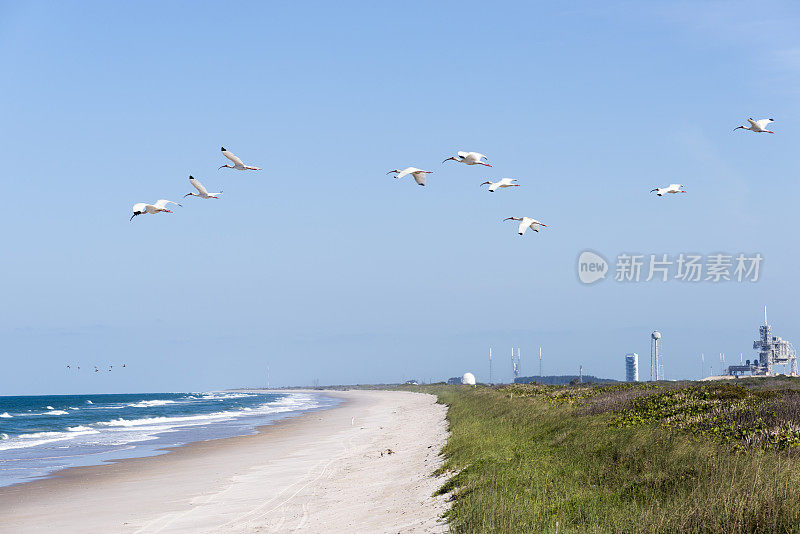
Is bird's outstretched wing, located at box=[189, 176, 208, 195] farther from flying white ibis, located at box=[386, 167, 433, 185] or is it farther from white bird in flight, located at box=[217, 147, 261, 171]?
flying white ibis, located at box=[386, 167, 433, 185]

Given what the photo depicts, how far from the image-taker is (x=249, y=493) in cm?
1938

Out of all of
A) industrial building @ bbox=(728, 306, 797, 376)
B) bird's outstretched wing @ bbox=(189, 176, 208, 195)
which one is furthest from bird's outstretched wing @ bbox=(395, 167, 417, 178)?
industrial building @ bbox=(728, 306, 797, 376)

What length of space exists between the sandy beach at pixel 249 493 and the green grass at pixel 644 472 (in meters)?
1.32

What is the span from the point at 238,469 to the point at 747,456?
1787cm

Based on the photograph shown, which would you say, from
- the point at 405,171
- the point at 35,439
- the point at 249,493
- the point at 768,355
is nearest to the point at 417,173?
the point at 405,171

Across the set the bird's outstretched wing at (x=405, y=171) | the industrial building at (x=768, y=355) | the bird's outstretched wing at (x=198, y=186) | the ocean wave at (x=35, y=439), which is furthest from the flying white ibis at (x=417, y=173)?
the industrial building at (x=768, y=355)

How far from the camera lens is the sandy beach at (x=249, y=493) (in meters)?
14.7

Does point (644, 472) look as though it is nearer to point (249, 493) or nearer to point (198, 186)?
point (249, 493)

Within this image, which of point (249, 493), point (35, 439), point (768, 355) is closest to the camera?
point (249, 493)

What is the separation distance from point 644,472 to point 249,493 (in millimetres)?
10838

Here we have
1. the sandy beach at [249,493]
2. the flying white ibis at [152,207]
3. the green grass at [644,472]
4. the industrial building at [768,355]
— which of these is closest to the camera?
the green grass at [644,472]

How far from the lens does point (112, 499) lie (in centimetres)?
1980

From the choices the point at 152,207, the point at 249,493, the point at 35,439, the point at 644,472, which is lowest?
the point at 35,439

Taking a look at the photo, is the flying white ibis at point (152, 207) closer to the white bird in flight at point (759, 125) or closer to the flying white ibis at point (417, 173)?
the flying white ibis at point (417, 173)
